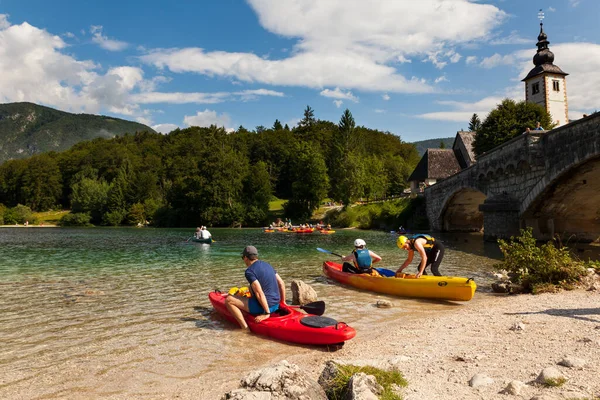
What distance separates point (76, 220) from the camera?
66.8 metres

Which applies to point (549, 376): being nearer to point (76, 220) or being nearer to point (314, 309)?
point (314, 309)

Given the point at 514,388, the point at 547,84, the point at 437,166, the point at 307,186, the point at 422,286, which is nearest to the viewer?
the point at 514,388

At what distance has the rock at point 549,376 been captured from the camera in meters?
3.85

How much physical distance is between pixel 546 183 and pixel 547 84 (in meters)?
34.7

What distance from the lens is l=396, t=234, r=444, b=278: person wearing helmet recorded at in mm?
9742

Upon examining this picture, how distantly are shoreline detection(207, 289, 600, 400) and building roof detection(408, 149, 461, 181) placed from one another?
40.8 metres

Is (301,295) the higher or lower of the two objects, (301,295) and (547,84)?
the lower

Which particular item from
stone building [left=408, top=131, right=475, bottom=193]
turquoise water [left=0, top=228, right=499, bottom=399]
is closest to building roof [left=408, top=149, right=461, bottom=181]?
stone building [left=408, top=131, right=475, bottom=193]

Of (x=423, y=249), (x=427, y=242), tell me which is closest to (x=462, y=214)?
(x=427, y=242)

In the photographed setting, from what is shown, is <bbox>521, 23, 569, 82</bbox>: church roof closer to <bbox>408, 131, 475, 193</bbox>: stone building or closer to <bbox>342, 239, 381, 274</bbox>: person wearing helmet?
<bbox>408, 131, 475, 193</bbox>: stone building

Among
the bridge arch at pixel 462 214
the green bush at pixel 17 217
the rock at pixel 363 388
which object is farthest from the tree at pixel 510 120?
the green bush at pixel 17 217

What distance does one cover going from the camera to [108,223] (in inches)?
2630

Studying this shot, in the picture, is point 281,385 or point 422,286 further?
point 422,286

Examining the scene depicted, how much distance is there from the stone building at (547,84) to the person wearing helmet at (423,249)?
141 feet
